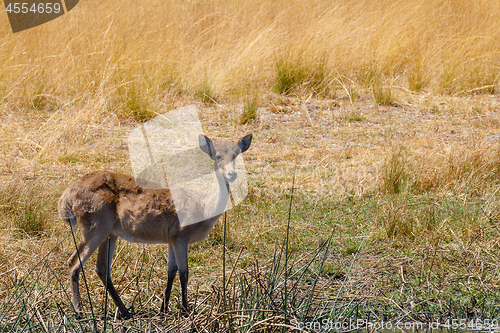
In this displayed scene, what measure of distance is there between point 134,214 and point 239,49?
26.2 ft

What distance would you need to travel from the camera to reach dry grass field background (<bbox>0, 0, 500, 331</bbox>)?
14.3 ft

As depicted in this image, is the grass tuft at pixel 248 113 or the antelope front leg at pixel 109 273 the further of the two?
the grass tuft at pixel 248 113

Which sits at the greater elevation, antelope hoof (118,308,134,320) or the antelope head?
the antelope head

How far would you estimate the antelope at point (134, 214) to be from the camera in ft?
13.3

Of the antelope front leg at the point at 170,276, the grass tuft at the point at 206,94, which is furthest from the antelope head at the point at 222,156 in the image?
the grass tuft at the point at 206,94

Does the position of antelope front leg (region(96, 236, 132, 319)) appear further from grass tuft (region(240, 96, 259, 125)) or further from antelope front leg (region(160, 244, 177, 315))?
grass tuft (region(240, 96, 259, 125))

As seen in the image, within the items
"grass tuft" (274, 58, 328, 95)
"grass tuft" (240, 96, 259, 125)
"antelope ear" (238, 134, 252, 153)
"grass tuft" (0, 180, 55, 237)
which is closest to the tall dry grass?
"grass tuft" (274, 58, 328, 95)

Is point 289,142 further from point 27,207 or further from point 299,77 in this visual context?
point 27,207

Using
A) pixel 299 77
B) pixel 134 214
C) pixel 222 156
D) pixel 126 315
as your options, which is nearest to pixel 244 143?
pixel 222 156

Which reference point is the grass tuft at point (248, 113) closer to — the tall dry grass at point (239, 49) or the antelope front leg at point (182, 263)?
the tall dry grass at point (239, 49)

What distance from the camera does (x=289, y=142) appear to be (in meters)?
8.64

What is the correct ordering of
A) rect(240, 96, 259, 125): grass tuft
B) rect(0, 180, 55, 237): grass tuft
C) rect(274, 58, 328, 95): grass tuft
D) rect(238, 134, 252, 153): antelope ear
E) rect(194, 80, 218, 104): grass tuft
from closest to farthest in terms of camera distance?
rect(238, 134, 252, 153): antelope ear → rect(0, 180, 55, 237): grass tuft → rect(240, 96, 259, 125): grass tuft → rect(194, 80, 218, 104): grass tuft → rect(274, 58, 328, 95): grass tuft

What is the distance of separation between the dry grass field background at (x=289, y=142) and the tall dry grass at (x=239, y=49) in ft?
0.14

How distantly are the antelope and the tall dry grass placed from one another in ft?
17.4
